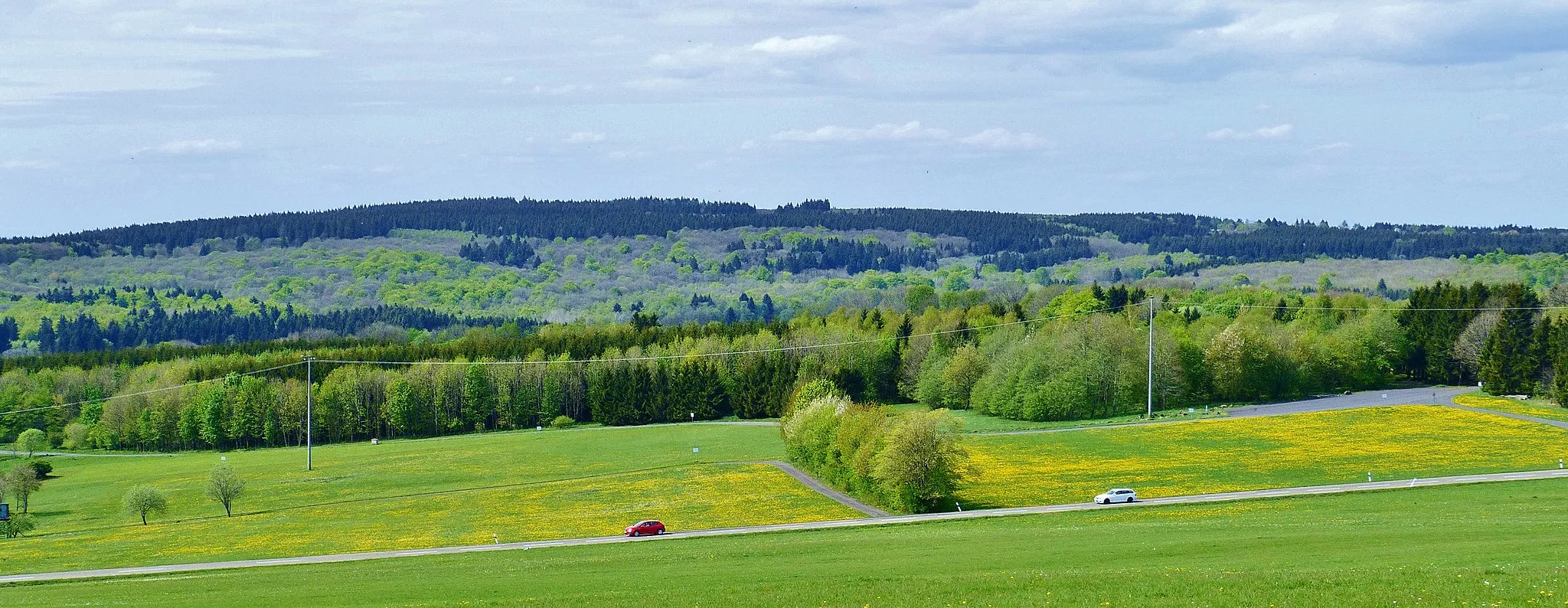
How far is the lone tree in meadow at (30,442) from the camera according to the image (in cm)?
13800

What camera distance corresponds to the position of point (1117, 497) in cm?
6719

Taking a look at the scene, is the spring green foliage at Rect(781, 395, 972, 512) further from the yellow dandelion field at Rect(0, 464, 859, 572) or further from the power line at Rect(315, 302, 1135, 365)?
the power line at Rect(315, 302, 1135, 365)

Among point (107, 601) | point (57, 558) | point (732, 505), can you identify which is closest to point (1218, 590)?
point (107, 601)

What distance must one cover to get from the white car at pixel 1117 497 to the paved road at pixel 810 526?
69 cm

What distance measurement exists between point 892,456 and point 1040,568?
32816mm

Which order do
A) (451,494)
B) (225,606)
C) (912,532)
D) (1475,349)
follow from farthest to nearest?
(1475,349) < (451,494) < (912,532) < (225,606)

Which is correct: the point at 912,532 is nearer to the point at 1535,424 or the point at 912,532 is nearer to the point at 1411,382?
the point at 1535,424

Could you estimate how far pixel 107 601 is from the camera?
40.3m

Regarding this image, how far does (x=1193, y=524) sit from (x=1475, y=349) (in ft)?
296

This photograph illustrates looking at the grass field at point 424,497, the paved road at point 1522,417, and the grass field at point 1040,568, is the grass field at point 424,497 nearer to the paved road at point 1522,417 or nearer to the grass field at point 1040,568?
the grass field at point 1040,568

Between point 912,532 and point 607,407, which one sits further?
point 607,407

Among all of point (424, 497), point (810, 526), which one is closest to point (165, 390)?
point (424, 497)

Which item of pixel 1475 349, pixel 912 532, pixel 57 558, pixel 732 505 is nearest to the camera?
pixel 912 532

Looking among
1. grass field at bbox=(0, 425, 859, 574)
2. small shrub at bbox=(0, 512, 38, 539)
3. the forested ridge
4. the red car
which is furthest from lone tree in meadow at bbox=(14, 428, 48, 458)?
the red car
